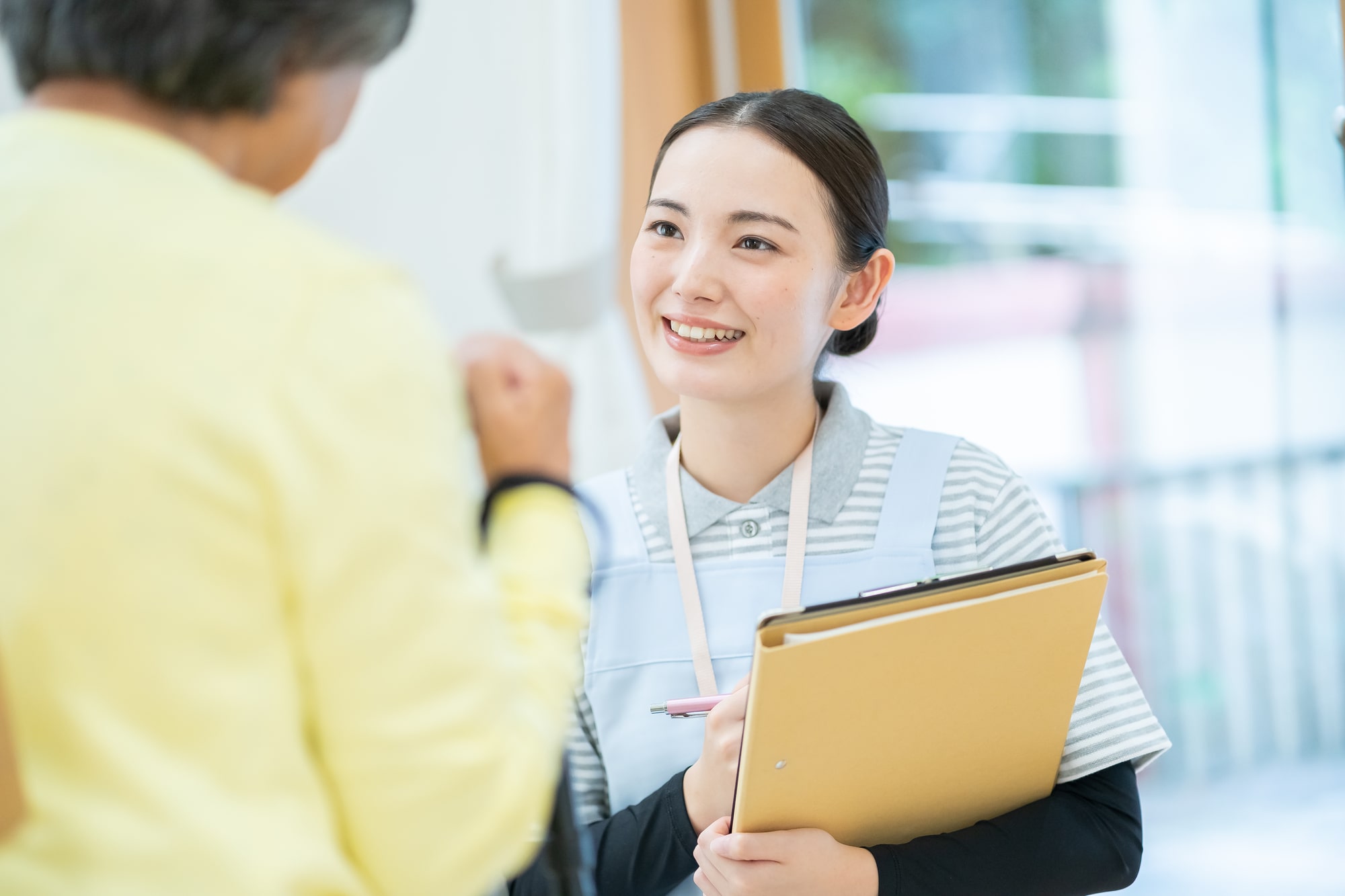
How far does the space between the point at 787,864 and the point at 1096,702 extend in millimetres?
370

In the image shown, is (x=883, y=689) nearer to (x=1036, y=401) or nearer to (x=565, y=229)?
(x=565, y=229)

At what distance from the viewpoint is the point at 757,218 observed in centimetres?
131

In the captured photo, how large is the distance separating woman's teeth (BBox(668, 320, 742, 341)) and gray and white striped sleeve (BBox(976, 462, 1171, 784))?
0.33 metres

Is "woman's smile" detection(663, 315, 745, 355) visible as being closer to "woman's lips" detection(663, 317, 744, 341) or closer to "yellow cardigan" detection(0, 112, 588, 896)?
"woman's lips" detection(663, 317, 744, 341)

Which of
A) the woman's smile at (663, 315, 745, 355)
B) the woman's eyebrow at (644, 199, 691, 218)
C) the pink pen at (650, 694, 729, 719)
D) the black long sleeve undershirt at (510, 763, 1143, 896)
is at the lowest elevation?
the black long sleeve undershirt at (510, 763, 1143, 896)

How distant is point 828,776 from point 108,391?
0.66m

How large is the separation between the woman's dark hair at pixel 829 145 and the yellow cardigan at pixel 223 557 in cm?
79

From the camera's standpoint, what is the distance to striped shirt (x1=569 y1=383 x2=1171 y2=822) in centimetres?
119

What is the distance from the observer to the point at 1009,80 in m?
2.63

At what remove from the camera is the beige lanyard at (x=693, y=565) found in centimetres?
128

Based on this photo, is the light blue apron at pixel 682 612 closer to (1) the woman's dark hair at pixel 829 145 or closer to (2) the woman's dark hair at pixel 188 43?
(1) the woman's dark hair at pixel 829 145

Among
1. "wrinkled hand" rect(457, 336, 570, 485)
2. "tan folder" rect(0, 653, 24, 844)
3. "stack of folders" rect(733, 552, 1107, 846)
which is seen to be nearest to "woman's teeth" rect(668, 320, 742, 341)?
"stack of folders" rect(733, 552, 1107, 846)

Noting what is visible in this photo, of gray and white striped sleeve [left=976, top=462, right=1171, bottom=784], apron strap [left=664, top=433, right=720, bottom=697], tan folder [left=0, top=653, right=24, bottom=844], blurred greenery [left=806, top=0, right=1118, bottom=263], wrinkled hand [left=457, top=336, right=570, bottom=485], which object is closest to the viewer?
tan folder [left=0, top=653, right=24, bottom=844]

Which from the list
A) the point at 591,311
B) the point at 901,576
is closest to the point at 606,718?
the point at 901,576
